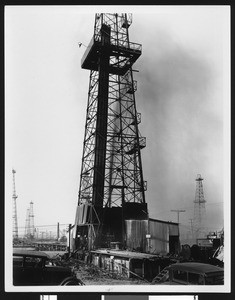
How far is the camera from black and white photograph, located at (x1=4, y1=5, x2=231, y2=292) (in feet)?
13.7

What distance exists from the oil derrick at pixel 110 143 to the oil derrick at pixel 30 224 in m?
0.60

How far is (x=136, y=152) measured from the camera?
4.88 m

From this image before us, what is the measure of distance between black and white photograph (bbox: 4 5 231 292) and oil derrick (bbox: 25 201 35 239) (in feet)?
0.04

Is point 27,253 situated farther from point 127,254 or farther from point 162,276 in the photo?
point 162,276

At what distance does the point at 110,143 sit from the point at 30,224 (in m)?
1.85

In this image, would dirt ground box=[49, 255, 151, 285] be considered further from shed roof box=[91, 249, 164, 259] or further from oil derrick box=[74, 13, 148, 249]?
oil derrick box=[74, 13, 148, 249]

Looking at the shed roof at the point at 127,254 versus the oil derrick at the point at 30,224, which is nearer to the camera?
the oil derrick at the point at 30,224

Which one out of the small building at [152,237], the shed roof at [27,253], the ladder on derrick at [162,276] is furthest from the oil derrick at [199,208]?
→ the shed roof at [27,253]

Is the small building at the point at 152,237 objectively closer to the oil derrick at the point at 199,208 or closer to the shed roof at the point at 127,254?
the shed roof at the point at 127,254

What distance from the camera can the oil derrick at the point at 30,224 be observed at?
13.7 ft

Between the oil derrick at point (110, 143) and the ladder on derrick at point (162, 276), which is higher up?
the oil derrick at point (110, 143)

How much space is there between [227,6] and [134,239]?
308cm

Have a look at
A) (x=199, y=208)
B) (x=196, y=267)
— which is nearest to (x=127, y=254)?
(x=196, y=267)

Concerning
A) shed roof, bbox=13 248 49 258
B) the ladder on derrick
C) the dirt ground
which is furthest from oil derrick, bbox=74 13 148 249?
the ladder on derrick
